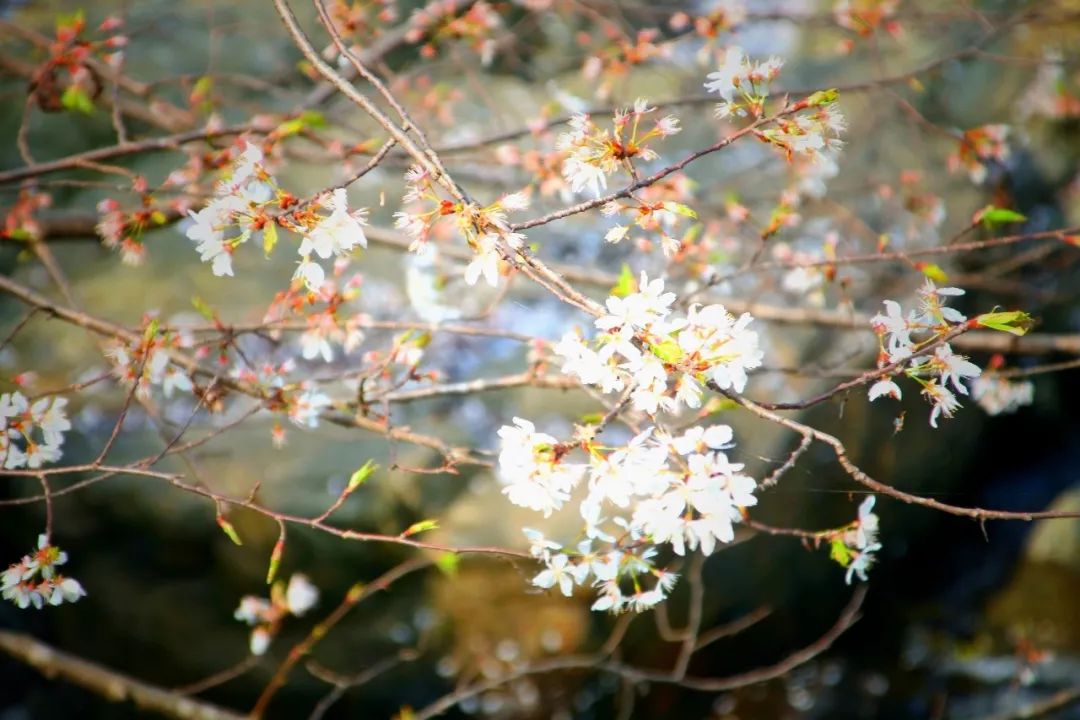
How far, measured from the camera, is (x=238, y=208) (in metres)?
1.25

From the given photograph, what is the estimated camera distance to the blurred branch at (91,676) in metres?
2.58

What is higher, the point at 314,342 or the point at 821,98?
the point at 821,98

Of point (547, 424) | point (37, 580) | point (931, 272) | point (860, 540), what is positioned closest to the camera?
point (860, 540)

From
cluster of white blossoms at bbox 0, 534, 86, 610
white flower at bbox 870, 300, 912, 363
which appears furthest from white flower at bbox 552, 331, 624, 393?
cluster of white blossoms at bbox 0, 534, 86, 610

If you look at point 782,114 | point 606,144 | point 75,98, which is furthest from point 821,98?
point 75,98

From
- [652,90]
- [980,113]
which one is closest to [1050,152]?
[980,113]

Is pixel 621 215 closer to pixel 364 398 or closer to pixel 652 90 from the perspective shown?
pixel 364 398

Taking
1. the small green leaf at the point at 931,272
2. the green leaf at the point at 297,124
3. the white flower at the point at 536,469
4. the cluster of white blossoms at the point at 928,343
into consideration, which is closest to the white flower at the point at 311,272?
the white flower at the point at 536,469

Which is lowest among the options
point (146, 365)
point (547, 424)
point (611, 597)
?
point (547, 424)

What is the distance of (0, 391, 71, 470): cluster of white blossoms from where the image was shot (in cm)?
145

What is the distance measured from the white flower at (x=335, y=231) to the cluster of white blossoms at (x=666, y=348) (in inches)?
17.1

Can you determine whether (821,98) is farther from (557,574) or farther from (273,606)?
(273,606)

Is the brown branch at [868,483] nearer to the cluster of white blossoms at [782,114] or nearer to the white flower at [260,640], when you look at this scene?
the cluster of white blossoms at [782,114]

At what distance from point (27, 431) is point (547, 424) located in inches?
47.5
